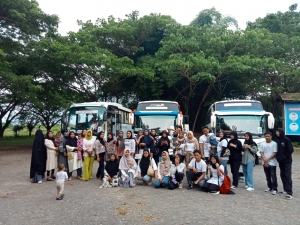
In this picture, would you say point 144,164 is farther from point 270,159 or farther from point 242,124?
point 242,124

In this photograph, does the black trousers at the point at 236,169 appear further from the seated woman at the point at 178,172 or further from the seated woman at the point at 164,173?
the seated woman at the point at 164,173

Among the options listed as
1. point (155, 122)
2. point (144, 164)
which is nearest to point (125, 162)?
point (144, 164)

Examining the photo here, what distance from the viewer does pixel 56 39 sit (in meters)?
21.7

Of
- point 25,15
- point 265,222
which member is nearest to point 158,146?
point 265,222

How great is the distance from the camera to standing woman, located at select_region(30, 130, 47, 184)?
9469mm

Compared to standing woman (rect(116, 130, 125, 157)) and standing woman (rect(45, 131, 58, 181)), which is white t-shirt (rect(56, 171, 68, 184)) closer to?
standing woman (rect(45, 131, 58, 181))

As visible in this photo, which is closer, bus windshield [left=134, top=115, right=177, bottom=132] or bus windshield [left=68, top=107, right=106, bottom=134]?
bus windshield [left=134, top=115, right=177, bottom=132]

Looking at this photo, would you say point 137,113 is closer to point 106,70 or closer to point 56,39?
point 106,70

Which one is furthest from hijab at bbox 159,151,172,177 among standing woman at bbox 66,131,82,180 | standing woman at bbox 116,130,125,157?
standing woman at bbox 66,131,82,180

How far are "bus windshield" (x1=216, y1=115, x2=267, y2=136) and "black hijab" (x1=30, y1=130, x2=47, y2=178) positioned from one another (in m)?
7.54

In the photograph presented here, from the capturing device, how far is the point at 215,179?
320 inches

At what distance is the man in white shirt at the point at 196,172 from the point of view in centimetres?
838

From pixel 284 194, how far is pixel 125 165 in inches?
172

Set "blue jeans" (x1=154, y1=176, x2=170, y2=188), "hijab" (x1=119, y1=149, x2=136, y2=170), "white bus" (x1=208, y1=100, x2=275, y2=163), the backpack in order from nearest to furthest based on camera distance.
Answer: the backpack → "blue jeans" (x1=154, y1=176, x2=170, y2=188) → "hijab" (x1=119, y1=149, x2=136, y2=170) → "white bus" (x1=208, y1=100, x2=275, y2=163)
